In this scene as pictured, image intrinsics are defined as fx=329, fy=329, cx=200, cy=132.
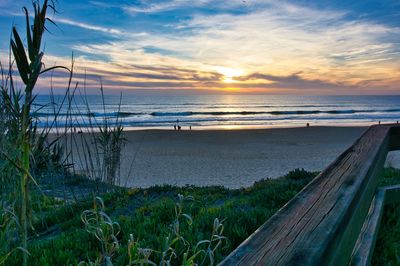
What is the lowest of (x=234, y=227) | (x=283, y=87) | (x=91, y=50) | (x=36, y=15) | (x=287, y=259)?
(x=234, y=227)

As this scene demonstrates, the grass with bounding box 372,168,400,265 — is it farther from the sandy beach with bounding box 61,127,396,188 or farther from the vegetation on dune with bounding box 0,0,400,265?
the sandy beach with bounding box 61,127,396,188

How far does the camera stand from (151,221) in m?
4.15

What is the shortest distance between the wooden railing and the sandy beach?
704 centimetres

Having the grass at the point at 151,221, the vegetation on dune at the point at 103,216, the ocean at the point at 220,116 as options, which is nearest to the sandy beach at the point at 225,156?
the grass at the point at 151,221

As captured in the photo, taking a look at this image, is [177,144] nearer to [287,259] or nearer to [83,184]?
[83,184]

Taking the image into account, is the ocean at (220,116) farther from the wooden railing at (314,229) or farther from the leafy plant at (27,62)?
the wooden railing at (314,229)

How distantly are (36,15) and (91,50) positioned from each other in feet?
16.1

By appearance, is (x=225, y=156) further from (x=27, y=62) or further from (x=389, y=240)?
(x=27, y=62)

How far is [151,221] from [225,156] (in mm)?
Result: 11893

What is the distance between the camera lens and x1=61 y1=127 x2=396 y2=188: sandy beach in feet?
37.3

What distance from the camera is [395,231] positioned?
3.43 meters

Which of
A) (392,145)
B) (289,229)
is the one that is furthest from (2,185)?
(392,145)

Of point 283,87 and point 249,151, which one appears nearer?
point 249,151

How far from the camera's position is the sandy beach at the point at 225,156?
1138 cm
